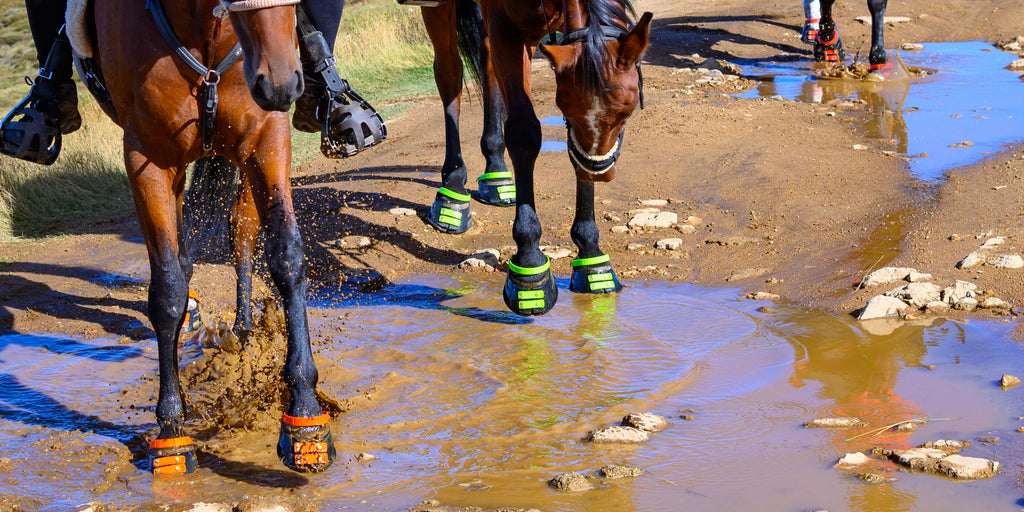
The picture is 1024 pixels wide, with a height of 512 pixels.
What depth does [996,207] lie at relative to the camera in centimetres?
570

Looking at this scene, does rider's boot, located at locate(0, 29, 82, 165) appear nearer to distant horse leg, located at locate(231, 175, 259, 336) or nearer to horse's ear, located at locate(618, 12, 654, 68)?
distant horse leg, located at locate(231, 175, 259, 336)

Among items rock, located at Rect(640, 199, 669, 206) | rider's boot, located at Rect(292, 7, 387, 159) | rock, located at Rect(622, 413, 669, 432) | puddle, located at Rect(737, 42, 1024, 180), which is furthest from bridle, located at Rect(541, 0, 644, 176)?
puddle, located at Rect(737, 42, 1024, 180)

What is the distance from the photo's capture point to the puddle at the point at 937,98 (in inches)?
291

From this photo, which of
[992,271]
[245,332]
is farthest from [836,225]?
[245,332]

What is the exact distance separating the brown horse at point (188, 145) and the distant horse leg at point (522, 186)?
152 centimetres

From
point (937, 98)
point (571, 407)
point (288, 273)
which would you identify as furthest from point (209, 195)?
point (937, 98)

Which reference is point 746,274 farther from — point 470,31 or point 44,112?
point 44,112

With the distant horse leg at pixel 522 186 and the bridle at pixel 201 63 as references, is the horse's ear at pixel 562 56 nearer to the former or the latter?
the distant horse leg at pixel 522 186

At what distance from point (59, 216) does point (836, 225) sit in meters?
6.14

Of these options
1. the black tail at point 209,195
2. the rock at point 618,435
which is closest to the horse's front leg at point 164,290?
the black tail at point 209,195

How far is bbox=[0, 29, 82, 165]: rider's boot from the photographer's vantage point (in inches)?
166

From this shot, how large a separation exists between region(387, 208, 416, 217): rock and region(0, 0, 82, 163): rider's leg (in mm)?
2718

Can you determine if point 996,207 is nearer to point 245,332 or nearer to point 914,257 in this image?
point 914,257

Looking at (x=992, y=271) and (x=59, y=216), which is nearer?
(x=992, y=271)
